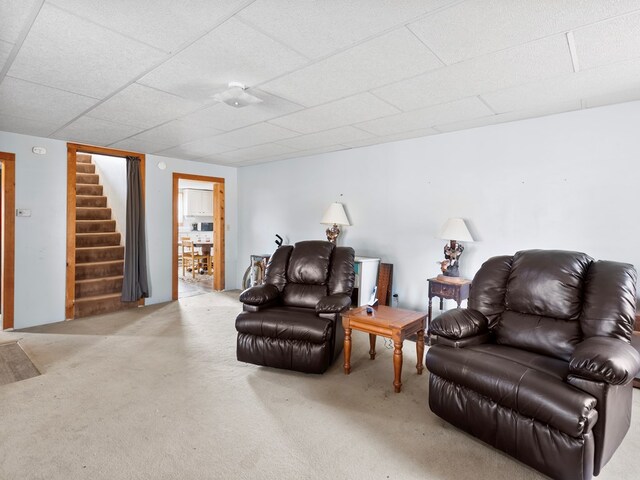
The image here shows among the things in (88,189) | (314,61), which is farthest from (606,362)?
(88,189)

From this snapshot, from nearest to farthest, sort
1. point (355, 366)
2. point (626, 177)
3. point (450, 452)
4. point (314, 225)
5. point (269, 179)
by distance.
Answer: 1. point (450, 452)
2. point (626, 177)
3. point (355, 366)
4. point (314, 225)
5. point (269, 179)

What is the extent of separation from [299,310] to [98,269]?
149 inches

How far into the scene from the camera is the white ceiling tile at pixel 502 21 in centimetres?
161

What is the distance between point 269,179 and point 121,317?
10.0 ft

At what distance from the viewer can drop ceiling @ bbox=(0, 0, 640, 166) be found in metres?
1.69

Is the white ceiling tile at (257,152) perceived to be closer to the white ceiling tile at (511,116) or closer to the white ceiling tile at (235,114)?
the white ceiling tile at (235,114)

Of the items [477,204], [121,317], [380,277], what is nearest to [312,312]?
[380,277]

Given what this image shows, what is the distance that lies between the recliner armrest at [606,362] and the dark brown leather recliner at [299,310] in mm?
1662

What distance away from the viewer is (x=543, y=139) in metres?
3.30

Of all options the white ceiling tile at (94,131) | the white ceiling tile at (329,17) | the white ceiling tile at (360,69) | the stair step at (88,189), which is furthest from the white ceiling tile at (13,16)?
the stair step at (88,189)

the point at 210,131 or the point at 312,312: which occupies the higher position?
the point at 210,131

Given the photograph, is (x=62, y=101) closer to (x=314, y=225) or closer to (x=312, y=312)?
(x=312, y=312)

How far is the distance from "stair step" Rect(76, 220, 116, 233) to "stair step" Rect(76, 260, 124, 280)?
0.74m

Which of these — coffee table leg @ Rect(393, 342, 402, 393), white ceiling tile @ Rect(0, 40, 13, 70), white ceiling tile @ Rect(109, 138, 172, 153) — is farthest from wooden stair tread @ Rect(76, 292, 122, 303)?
coffee table leg @ Rect(393, 342, 402, 393)
